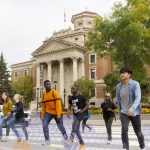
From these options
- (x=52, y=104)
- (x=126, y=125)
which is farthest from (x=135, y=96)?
(x=52, y=104)

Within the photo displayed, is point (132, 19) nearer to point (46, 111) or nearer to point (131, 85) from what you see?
point (46, 111)

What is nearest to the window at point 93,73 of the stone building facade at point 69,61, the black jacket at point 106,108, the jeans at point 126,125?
the stone building facade at point 69,61

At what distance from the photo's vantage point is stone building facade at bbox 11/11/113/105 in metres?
73.4

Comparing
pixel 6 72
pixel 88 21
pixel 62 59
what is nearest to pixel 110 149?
pixel 6 72

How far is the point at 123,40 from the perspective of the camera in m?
37.7

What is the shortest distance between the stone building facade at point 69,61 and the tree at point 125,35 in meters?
A: 31.2

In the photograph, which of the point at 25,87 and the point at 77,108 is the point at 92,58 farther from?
the point at 77,108

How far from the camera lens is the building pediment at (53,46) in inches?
2900

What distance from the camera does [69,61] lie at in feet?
255

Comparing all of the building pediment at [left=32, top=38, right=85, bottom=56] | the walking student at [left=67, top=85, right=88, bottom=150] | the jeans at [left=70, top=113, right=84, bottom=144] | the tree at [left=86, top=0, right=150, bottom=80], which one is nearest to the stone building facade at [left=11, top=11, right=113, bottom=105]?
the building pediment at [left=32, top=38, right=85, bottom=56]

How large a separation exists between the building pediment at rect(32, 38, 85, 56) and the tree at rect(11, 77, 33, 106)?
640 centimetres

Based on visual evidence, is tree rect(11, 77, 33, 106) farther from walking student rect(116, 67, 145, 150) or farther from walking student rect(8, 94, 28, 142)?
walking student rect(116, 67, 145, 150)

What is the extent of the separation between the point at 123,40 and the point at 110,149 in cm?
2859

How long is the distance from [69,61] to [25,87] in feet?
37.5
